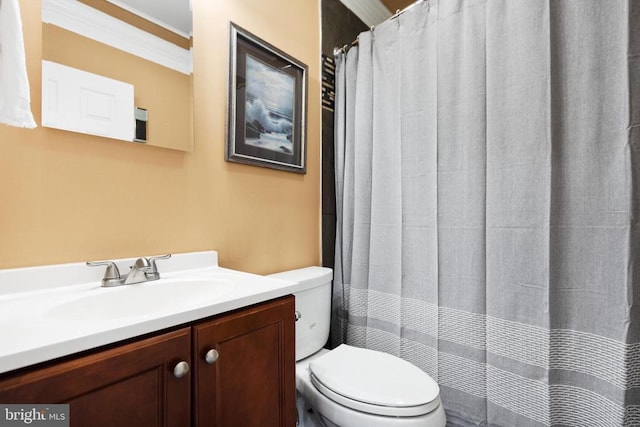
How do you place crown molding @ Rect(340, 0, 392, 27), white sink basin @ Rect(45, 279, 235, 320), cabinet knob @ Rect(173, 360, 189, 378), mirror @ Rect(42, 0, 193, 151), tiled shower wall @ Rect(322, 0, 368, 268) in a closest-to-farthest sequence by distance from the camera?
cabinet knob @ Rect(173, 360, 189, 378), white sink basin @ Rect(45, 279, 235, 320), mirror @ Rect(42, 0, 193, 151), tiled shower wall @ Rect(322, 0, 368, 268), crown molding @ Rect(340, 0, 392, 27)

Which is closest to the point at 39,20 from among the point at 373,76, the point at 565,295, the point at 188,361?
the point at 188,361

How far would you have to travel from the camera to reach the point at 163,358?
0.62 meters

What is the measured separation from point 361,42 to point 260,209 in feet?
3.47

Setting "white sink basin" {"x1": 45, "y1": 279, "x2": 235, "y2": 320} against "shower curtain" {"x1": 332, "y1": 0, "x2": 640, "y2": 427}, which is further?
"shower curtain" {"x1": 332, "y1": 0, "x2": 640, "y2": 427}

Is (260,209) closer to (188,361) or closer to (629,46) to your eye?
(188,361)

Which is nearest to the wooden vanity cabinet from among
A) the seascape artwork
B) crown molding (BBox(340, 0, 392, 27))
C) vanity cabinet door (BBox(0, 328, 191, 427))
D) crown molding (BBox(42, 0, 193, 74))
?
vanity cabinet door (BBox(0, 328, 191, 427))

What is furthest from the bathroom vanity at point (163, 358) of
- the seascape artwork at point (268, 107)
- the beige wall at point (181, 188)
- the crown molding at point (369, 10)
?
the crown molding at point (369, 10)

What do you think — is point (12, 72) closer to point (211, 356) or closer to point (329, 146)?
point (211, 356)

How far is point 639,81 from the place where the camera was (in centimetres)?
90

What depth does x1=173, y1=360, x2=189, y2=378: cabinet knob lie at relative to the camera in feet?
2.05

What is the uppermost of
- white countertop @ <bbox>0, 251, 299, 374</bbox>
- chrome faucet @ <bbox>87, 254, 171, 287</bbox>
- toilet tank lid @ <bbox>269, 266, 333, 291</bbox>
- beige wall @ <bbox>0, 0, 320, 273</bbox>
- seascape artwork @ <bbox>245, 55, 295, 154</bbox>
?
seascape artwork @ <bbox>245, 55, 295, 154</bbox>

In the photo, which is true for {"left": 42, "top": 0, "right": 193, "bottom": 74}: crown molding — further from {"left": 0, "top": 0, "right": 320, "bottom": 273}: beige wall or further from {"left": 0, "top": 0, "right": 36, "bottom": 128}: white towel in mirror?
{"left": 0, "top": 0, "right": 36, "bottom": 128}: white towel in mirror

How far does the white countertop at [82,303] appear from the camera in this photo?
51cm

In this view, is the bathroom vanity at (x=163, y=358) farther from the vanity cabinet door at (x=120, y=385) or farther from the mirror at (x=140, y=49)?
the mirror at (x=140, y=49)
